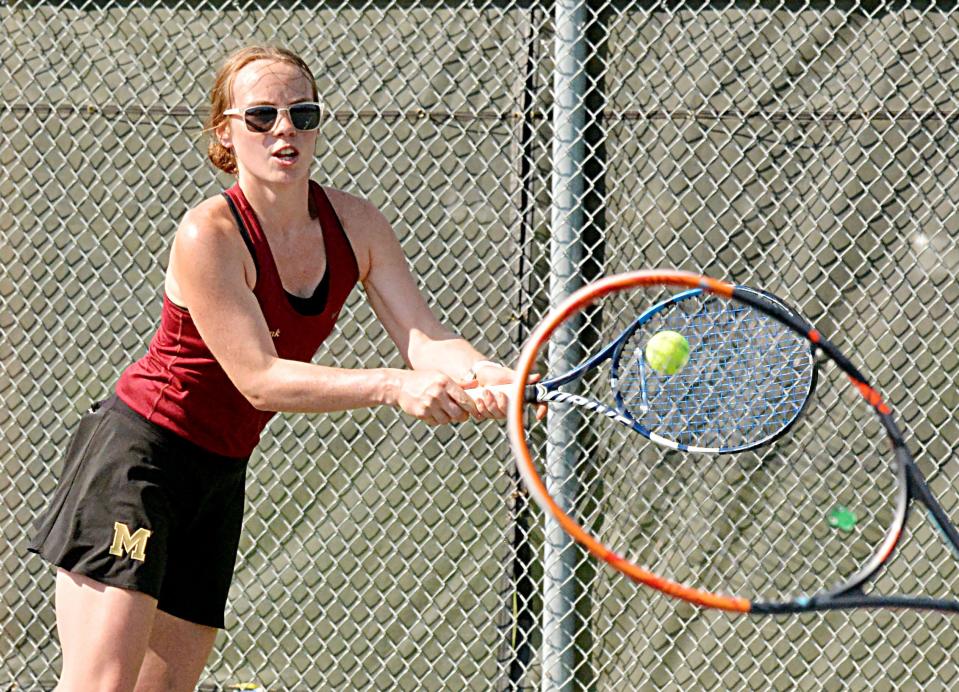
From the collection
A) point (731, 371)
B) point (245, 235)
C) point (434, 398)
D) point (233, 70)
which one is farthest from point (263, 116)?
point (731, 371)

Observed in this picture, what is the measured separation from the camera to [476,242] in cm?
400

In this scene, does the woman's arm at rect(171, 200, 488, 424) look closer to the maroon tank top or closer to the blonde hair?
the maroon tank top

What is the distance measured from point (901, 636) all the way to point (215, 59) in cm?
286

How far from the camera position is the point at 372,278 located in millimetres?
2725

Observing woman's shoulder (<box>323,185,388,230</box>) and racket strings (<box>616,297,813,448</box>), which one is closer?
woman's shoulder (<box>323,185,388,230</box>)

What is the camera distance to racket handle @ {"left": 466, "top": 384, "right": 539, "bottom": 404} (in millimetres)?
2176

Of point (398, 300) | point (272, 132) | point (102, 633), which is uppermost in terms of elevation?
point (272, 132)

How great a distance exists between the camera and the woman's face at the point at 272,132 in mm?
2494

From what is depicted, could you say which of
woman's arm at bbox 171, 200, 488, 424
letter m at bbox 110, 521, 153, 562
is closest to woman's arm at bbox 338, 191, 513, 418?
woman's arm at bbox 171, 200, 488, 424

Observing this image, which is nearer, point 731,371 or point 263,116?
point 263,116

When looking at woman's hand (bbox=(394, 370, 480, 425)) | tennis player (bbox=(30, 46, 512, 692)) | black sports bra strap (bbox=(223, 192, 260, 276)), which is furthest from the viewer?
black sports bra strap (bbox=(223, 192, 260, 276))

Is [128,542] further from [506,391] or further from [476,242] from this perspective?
[476,242]

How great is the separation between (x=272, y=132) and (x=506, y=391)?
72 centimetres

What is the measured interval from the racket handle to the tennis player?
0.07 ft
